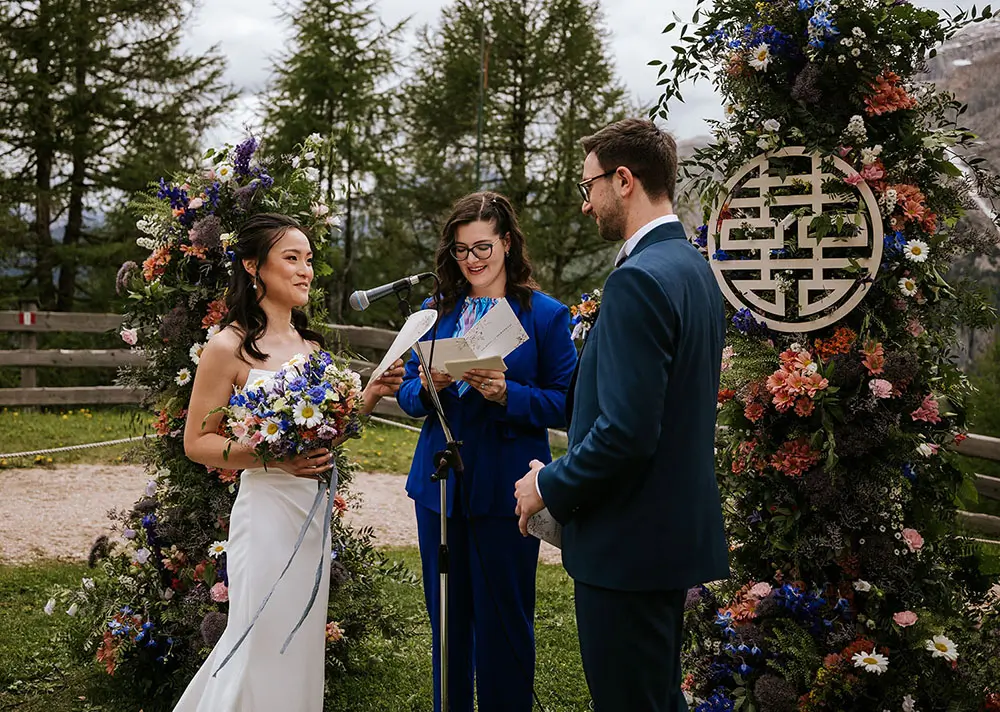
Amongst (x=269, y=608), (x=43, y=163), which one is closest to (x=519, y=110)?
(x=43, y=163)

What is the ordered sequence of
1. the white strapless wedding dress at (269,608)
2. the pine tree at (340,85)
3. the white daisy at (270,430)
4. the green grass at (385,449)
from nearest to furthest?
the white daisy at (270,430), the white strapless wedding dress at (269,608), the green grass at (385,449), the pine tree at (340,85)

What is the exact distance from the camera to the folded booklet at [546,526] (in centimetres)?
235

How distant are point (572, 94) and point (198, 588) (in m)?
13.5

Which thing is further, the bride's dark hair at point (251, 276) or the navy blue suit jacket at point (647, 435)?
the bride's dark hair at point (251, 276)

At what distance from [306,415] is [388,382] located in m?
0.42

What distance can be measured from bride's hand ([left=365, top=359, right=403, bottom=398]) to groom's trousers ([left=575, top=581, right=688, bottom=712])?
1112mm

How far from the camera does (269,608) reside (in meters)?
2.90

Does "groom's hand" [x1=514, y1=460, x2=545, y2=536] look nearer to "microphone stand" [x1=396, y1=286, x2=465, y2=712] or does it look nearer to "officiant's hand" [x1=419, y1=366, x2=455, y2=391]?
"microphone stand" [x1=396, y1=286, x2=465, y2=712]

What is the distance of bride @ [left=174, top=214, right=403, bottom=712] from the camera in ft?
9.49

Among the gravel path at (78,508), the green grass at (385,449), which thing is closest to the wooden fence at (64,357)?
the green grass at (385,449)

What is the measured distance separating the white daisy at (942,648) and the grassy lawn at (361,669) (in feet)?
5.21

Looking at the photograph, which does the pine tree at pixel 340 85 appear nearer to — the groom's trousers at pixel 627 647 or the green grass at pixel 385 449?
the green grass at pixel 385 449

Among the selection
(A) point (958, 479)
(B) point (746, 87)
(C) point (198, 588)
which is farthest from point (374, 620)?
(B) point (746, 87)

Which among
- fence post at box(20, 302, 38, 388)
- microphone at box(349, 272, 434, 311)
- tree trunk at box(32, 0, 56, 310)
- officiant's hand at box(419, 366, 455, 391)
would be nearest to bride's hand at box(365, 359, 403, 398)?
officiant's hand at box(419, 366, 455, 391)
